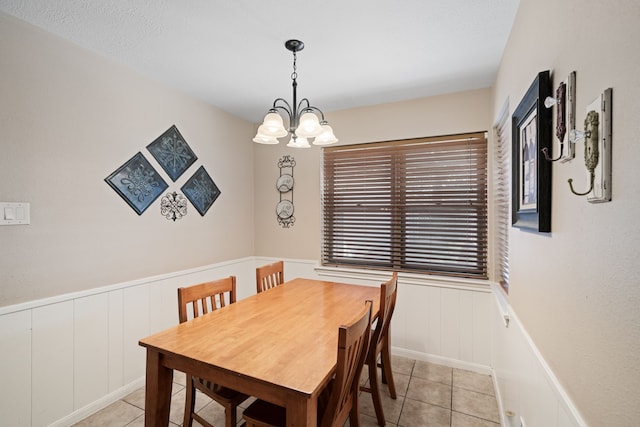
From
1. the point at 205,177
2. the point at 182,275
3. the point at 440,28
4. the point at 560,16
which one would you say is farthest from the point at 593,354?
the point at 205,177

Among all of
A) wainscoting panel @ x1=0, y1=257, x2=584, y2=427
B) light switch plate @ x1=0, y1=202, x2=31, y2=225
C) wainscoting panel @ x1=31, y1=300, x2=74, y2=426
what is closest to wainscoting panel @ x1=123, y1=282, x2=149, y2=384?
wainscoting panel @ x1=0, y1=257, x2=584, y2=427

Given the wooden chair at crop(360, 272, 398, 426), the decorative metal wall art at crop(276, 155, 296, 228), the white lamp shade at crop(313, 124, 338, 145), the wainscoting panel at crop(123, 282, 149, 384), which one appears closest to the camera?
the wooden chair at crop(360, 272, 398, 426)

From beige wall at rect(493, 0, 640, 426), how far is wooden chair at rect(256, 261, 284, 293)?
178 centimetres

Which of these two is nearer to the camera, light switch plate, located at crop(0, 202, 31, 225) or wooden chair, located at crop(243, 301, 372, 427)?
wooden chair, located at crop(243, 301, 372, 427)

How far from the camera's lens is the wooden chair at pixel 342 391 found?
1160 mm

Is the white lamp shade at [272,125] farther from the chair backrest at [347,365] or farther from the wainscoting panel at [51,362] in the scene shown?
the wainscoting panel at [51,362]

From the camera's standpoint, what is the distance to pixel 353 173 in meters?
3.15

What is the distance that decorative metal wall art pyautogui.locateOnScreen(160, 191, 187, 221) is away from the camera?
2.57 m

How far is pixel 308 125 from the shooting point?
A: 5.62 ft

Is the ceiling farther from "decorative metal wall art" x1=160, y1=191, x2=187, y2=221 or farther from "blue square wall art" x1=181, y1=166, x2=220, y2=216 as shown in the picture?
"decorative metal wall art" x1=160, y1=191, x2=187, y2=221

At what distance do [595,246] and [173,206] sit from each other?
2.77 meters

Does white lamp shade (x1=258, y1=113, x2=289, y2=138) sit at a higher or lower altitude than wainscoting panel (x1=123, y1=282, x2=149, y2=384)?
higher

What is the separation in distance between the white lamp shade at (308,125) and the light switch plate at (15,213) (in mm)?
1679

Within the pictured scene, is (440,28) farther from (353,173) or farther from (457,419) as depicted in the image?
(457,419)
